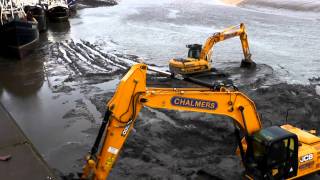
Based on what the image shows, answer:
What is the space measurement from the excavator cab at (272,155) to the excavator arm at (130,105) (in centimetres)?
117

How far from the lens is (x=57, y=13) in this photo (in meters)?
37.9

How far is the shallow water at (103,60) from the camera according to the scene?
12.3 metres

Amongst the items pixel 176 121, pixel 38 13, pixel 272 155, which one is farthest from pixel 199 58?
pixel 38 13

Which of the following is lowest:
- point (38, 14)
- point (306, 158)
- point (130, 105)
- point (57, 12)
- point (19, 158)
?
point (19, 158)

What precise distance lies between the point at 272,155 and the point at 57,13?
33.9 meters

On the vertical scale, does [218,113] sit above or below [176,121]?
above

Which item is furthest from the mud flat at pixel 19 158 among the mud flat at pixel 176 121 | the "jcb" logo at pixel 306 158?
the "jcb" logo at pixel 306 158

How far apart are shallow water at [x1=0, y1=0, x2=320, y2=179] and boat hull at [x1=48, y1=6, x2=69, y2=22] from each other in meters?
1.10

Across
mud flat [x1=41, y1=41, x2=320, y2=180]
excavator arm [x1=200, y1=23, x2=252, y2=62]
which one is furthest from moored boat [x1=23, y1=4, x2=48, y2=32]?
excavator arm [x1=200, y1=23, x2=252, y2=62]

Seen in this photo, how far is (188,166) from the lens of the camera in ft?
32.8

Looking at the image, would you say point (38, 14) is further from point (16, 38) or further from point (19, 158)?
point (19, 158)

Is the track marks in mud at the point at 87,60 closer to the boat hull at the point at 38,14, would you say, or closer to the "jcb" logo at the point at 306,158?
the boat hull at the point at 38,14

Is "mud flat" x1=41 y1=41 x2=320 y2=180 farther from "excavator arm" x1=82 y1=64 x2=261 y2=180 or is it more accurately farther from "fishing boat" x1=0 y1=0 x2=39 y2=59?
"fishing boat" x1=0 y1=0 x2=39 y2=59

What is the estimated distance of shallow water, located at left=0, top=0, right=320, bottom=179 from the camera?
12.3 m
